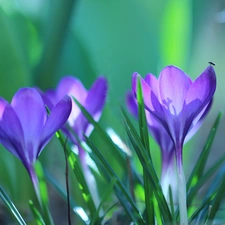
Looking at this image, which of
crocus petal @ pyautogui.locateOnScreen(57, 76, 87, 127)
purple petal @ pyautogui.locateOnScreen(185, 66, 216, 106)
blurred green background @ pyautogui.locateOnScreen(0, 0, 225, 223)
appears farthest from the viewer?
blurred green background @ pyautogui.locateOnScreen(0, 0, 225, 223)

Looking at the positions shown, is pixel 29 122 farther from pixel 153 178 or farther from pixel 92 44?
pixel 92 44

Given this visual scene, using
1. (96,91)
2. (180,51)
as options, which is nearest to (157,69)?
(180,51)

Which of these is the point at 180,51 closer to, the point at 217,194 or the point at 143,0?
the point at 143,0

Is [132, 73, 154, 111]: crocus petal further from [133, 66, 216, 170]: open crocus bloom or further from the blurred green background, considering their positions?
the blurred green background

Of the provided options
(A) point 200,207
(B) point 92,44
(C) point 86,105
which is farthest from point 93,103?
(B) point 92,44

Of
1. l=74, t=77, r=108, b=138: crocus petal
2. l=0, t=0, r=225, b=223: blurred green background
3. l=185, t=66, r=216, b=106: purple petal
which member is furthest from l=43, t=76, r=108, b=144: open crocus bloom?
l=0, t=0, r=225, b=223: blurred green background

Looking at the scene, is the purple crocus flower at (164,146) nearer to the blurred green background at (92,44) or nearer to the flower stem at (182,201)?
the flower stem at (182,201)

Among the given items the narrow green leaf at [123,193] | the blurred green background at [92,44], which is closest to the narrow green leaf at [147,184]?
the narrow green leaf at [123,193]
